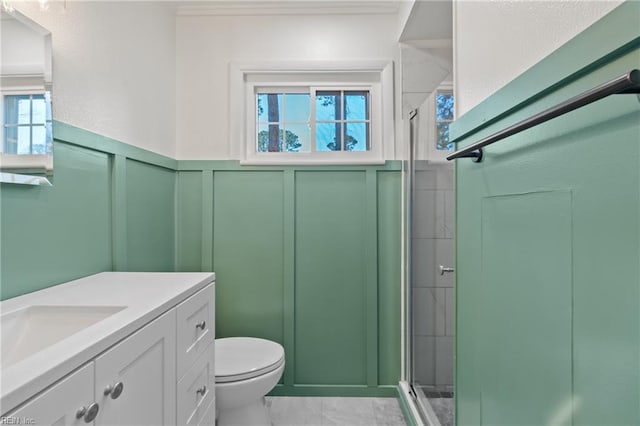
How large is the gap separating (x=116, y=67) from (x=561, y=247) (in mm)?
1801

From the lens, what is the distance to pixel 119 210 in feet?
5.08

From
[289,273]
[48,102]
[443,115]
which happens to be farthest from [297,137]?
[48,102]

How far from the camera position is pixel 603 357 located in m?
0.56

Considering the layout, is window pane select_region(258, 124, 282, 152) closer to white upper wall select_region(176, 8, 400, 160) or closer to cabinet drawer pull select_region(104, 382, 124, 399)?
white upper wall select_region(176, 8, 400, 160)

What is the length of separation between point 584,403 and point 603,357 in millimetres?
110

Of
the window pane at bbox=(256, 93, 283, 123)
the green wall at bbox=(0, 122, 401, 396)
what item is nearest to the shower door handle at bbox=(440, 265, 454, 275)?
the green wall at bbox=(0, 122, 401, 396)

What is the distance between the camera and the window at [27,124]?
979 mm

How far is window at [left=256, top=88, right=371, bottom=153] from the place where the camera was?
222 centimetres

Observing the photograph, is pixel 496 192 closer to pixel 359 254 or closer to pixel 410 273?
pixel 410 273

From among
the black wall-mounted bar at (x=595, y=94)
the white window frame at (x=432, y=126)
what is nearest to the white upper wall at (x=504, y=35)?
the black wall-mounted bar at (x=595, y=94)

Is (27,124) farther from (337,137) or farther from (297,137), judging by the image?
(337,137)

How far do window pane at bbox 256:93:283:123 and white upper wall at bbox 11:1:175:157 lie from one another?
53 centimetres

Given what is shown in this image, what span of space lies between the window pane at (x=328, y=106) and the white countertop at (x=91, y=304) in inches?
52.9

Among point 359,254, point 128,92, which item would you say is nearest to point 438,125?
point 359,254
